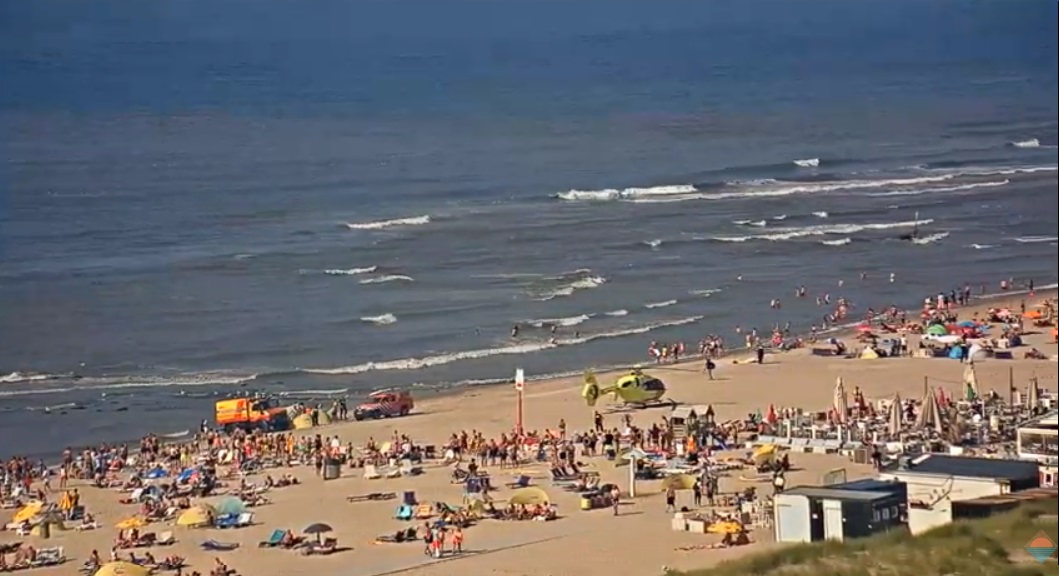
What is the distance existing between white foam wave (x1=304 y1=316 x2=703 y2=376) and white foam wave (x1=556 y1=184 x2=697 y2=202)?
376 inches

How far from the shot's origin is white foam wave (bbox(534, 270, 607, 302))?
75.0 ft

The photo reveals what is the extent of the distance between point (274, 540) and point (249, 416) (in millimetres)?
4759

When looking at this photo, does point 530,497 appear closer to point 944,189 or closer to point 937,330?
point 937,330

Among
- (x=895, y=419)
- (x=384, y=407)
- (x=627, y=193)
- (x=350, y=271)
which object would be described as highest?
(x=627, y=193)

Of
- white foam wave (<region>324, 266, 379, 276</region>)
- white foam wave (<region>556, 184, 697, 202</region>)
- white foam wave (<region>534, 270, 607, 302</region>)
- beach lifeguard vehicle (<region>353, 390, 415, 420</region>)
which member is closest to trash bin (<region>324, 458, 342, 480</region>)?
beach lifeguard vehicle (<region>353, 390, 415, 420</region>)

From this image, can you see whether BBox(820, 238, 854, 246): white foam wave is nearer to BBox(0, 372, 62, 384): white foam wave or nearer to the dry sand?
the dry sand

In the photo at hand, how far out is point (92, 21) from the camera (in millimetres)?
38281

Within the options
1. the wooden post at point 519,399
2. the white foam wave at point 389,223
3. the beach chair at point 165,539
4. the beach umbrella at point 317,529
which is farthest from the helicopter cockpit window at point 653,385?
the white foam wave at point 389,223

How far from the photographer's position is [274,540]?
12.1m

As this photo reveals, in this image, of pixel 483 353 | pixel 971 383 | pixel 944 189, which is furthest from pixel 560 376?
pixel 944 189

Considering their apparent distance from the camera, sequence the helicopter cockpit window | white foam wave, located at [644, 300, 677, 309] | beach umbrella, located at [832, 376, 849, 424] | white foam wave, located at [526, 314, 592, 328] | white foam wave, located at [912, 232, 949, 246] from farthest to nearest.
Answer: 1. white foam wave, located at [912, 232, 949, 246]
2. white foam wave, located at [644, 300, 677, 309]
3. white foam wave, located at [526, 314, 592, 328]
4. the helicopter cockpit window
5. beach umbrella, located at [832, 376, 849, 424]

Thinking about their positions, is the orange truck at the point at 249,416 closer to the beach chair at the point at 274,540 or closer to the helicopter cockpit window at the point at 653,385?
the helicopter cockpit window at the point at 653,385

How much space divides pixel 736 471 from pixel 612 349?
6965mm

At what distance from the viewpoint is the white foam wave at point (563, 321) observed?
70.3ft
